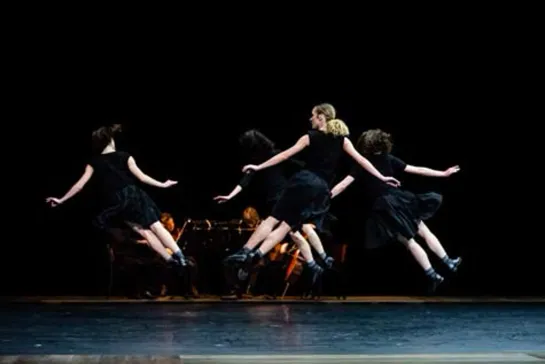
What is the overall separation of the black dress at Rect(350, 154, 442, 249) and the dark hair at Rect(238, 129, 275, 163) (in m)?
0.71

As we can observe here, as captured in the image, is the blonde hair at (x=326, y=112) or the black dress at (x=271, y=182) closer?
the blonde hair at (x=326, y=112)

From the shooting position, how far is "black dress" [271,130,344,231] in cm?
847

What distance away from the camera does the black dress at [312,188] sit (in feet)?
27.8

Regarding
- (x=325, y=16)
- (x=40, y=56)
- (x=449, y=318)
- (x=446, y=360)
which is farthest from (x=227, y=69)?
(x=446, y=360)

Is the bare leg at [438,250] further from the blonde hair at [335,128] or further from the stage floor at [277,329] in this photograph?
the blonde hair at [335,128]

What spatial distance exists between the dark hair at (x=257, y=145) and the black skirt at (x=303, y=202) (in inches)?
23.7

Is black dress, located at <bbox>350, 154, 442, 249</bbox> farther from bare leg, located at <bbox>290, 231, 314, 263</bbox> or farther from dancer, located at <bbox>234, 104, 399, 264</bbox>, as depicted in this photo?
bare leg, located at <bbox>290, 231, 314, 263</bbox>

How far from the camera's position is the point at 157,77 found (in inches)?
542

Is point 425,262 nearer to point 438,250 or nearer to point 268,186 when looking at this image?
point 438,250

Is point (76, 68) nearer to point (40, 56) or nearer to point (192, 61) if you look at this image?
point (40, 56)

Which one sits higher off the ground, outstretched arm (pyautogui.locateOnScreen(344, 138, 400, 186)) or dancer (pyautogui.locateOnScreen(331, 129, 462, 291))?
outstretched arm (pyautogui.locateOnScreen(344, 138, 400, 186))

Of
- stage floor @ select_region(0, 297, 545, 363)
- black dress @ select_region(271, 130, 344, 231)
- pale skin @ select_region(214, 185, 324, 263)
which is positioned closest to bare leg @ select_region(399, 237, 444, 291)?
stage floor @ select_region(0, 297, 545, 363)

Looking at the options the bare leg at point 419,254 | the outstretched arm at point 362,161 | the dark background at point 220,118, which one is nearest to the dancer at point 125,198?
the outstretched arm at point 362,161

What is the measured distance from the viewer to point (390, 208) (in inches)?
340
